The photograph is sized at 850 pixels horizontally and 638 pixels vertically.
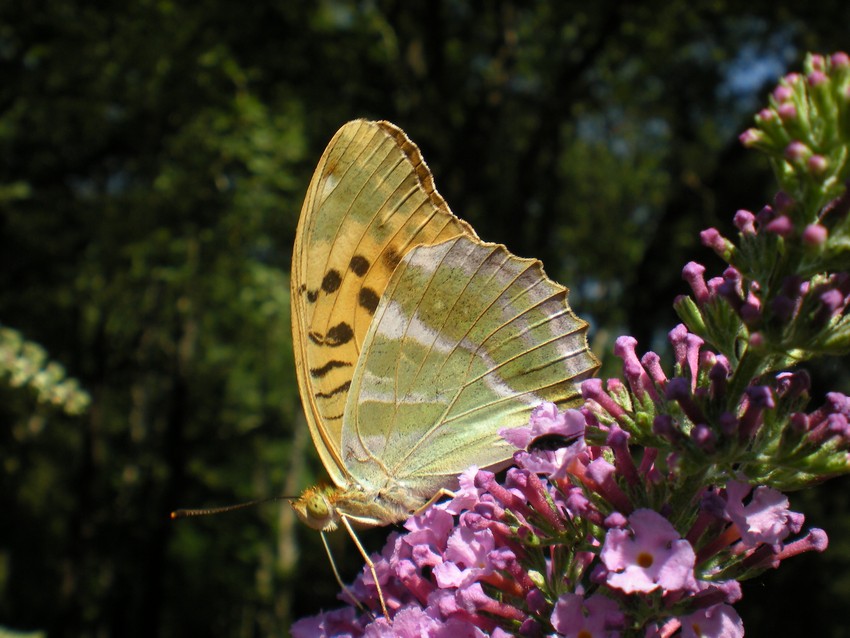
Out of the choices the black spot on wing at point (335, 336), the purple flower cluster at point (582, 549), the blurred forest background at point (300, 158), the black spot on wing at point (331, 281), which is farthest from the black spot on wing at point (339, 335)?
the blurred forest background at point (300, 158)

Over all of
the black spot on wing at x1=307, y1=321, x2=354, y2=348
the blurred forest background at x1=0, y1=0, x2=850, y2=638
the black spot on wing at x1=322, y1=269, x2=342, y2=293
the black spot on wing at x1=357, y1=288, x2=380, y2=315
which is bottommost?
the black spot on wing at x1=307, y1=321, x2=354, y2=348

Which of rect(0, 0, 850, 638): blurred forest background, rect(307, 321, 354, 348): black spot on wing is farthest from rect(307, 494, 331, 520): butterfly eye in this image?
rect(0, 0, 850, 638): blurred forest background

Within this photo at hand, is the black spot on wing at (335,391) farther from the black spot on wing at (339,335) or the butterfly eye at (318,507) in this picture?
the butterfly eye at (318,507)

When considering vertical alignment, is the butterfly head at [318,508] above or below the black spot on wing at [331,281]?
below

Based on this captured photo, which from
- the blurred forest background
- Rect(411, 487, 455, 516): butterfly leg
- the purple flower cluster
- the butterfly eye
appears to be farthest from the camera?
the blurred forest background

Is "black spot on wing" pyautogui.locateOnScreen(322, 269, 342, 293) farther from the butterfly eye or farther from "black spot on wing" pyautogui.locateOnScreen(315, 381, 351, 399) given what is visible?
the butterfly eye

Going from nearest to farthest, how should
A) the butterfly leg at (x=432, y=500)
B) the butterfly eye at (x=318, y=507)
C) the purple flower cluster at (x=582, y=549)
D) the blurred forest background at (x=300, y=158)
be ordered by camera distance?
the purple flower cluster at (x=582, y=549)
the butterfly leg at (x=432, y=500)
the butterfly eye at (x=318, y=507)
the blurred forest background at (x=300, y=158)

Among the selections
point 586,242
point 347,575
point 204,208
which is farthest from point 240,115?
point 347,575

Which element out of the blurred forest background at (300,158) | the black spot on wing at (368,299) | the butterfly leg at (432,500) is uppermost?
the blurred forest background at (300,158)
